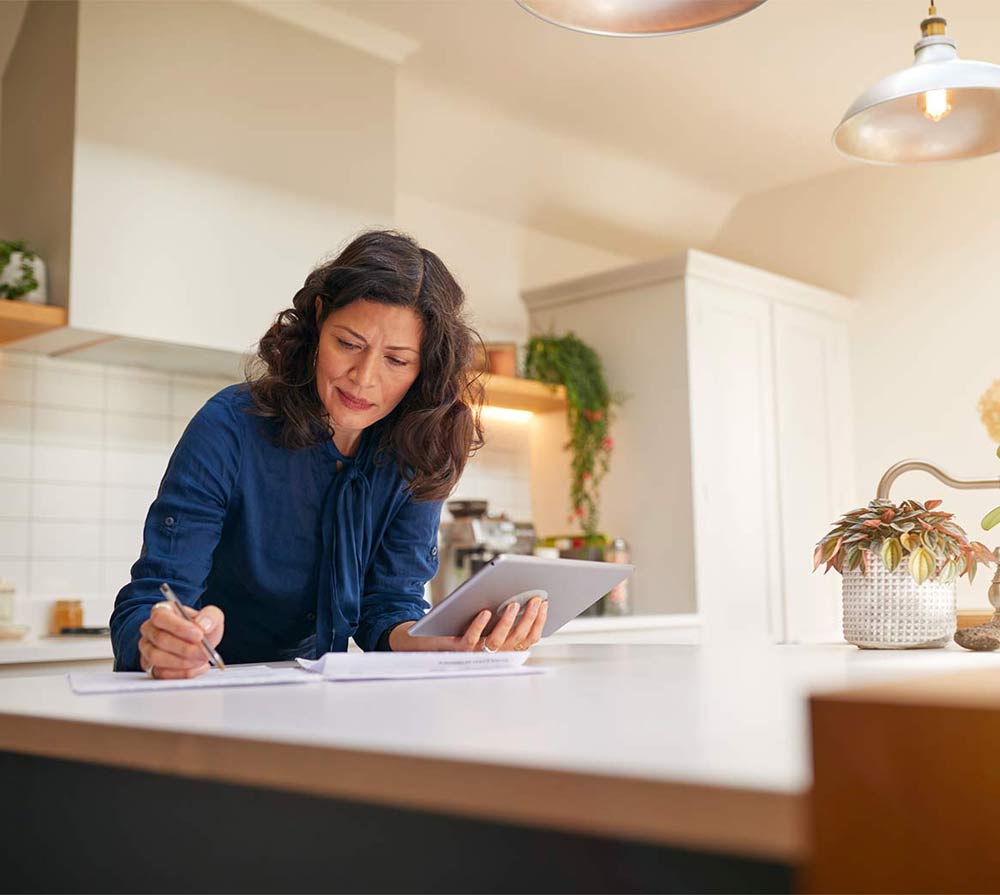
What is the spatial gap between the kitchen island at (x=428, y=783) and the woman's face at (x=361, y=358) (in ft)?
2.13

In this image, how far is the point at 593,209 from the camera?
16.8 feet

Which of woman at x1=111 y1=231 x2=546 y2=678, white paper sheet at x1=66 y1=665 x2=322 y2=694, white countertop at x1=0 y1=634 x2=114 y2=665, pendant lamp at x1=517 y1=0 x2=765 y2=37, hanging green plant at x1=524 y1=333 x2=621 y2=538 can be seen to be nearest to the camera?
white paper sheet at x1=66 y1=665 x2=322 y2=694

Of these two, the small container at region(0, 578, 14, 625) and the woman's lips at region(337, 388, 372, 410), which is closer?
the woman's lips at region(337, 388, 372, 410)

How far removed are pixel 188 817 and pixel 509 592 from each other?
662mm

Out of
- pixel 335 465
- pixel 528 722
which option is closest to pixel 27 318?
pixel 335 465

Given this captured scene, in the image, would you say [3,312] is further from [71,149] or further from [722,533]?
[722,533]

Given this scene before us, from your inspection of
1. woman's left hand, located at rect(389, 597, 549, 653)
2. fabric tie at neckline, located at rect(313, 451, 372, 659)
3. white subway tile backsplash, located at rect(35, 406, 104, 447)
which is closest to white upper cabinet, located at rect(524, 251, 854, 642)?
white subway tile backsplash, located at rect(35, 406, 104, 447)

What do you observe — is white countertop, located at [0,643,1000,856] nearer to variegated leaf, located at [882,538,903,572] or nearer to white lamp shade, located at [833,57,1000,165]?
variegated leaf, located at [882,538,903,572]

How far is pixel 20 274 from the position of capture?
309cm

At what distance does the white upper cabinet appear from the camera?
14.8 feet

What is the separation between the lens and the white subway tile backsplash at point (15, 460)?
335 cm

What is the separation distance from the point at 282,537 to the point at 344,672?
1.77 feet

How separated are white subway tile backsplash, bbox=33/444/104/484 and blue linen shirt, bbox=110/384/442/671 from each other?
1771 mm

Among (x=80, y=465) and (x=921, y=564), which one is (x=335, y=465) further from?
(x=80, y=465)
